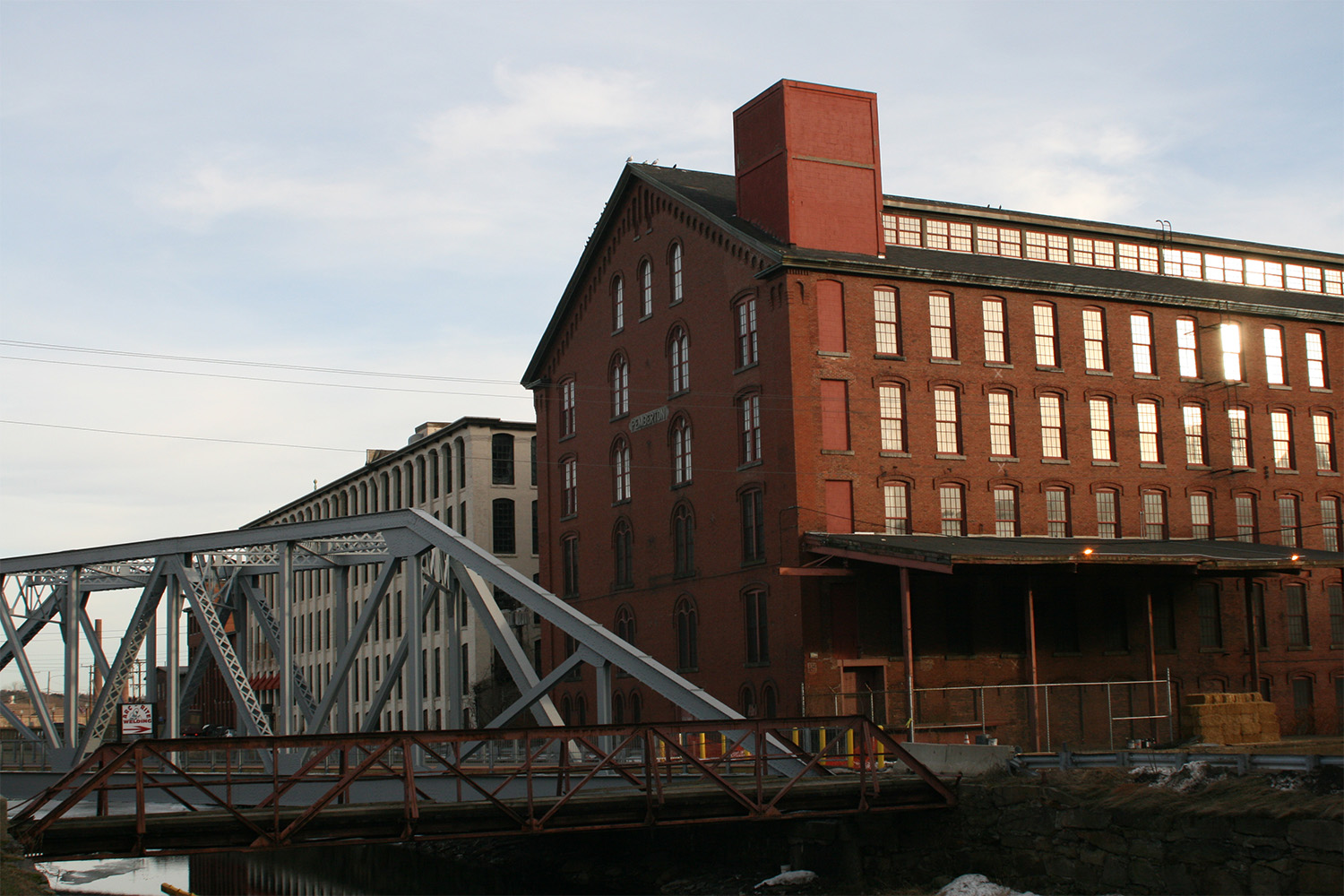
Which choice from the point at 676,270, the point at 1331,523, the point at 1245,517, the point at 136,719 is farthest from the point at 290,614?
the point at 1331,523

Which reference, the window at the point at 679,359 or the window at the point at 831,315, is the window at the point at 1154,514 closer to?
the window at the point at 831,315

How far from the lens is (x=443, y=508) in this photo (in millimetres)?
69750

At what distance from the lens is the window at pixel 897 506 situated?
41.1 metres

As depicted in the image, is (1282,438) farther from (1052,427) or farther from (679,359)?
(679,359)

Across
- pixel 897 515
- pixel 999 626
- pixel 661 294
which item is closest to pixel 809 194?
pixel 661 294

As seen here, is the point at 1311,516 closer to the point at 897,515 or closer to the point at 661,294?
the point at 897,515

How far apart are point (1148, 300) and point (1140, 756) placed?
23.6m

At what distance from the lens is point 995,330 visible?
144ft

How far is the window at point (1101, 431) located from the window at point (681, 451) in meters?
12.4

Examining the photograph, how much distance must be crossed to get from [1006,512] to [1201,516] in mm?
7789

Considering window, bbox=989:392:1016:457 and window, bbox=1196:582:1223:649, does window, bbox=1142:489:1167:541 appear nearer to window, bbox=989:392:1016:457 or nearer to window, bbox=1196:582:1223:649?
window, bbox=1196:582:1223:649

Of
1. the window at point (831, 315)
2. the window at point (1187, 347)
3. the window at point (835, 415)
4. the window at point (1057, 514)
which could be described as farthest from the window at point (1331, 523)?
the window at point (831, 315)

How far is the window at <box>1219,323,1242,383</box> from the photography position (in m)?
47.3

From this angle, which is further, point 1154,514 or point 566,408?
point 566,408
